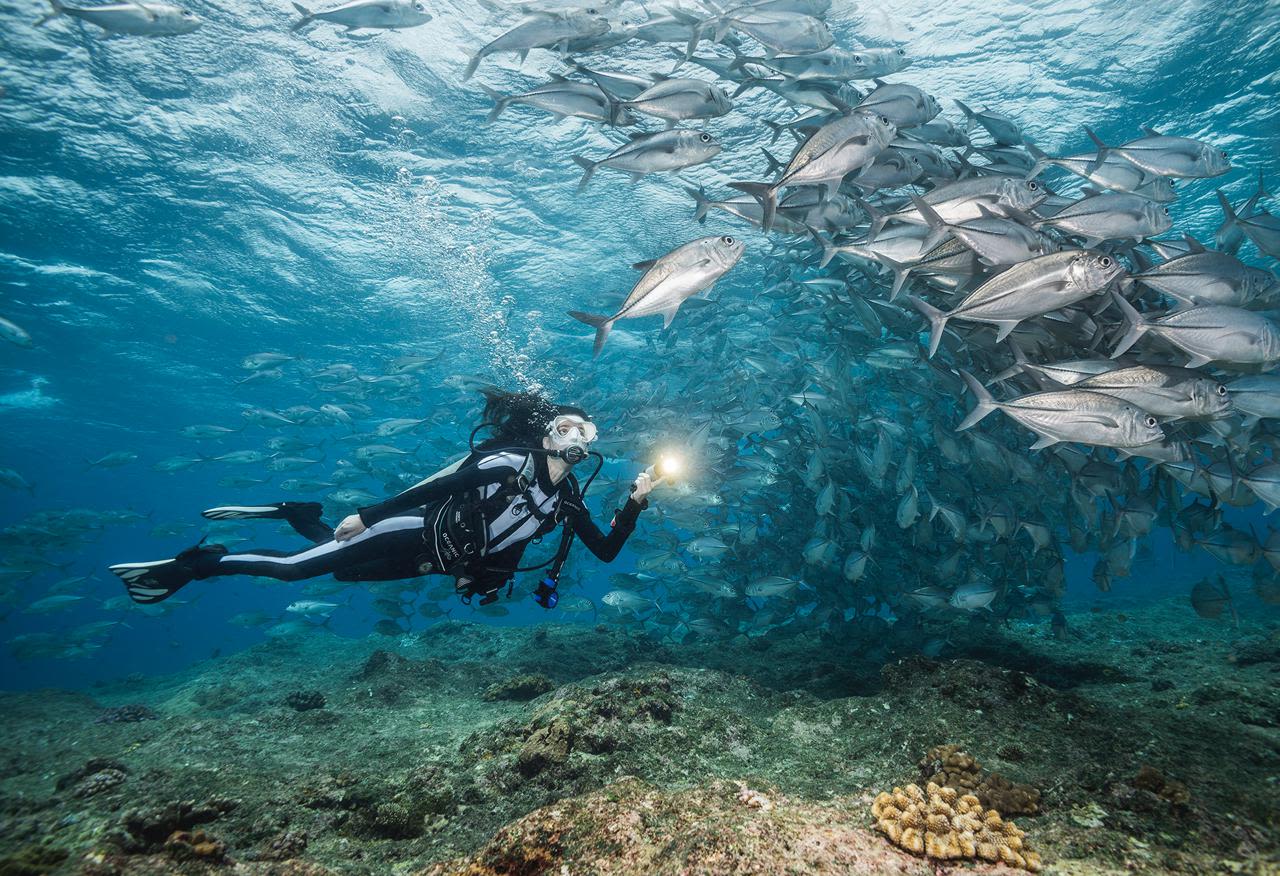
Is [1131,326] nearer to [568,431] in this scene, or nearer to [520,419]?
[568,431]

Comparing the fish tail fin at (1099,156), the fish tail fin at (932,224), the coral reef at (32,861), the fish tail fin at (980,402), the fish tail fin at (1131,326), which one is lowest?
the coral reef at (32,861)

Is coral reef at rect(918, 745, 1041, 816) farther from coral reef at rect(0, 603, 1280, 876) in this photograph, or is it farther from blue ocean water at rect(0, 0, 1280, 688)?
blue ocean water at rect(0, 0, 1280, 688)

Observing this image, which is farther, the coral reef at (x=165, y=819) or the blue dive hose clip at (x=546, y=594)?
the blue dive hose clip at (x=546, y=594)

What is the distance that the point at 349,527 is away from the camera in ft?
16.2

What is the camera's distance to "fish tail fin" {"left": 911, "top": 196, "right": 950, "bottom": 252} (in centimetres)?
391

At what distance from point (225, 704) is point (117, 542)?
12979 cm

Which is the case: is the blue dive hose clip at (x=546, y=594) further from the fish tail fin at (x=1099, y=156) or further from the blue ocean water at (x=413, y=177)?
the fish tail fin at (x=1099, y=156)

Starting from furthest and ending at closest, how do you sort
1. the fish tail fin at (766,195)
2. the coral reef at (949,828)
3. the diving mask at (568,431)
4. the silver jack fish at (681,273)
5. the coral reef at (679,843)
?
1. the diving mask at (568,431)
2. the fish tail fin at (766,195)
3. the silver jack fish at (681,273)
4. the coral reef at (949,828)
5. the coral reef at (679,843)

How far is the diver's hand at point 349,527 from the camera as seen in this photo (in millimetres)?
4949

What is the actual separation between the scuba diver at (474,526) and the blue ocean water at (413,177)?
16.6 ft

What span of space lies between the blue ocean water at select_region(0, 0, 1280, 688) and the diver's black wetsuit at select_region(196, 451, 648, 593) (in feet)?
17.0

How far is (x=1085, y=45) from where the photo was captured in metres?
10.8

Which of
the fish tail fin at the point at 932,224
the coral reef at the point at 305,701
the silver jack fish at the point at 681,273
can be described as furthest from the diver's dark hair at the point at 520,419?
the coral reef at the point at 305,701

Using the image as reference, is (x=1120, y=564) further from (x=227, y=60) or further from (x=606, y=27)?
(x=227, y=60)
